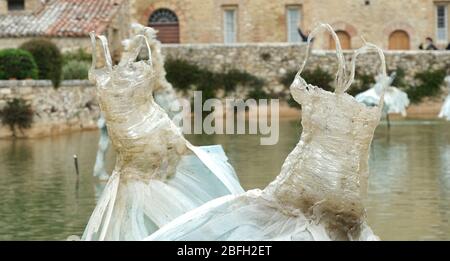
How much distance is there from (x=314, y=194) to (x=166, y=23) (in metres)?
42.9

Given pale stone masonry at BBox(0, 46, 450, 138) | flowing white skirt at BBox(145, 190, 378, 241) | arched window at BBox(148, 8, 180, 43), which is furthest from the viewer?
arched window at BBox(148, 8, 180, 43)

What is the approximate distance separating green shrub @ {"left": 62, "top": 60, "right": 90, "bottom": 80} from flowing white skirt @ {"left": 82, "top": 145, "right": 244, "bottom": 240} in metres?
24.4

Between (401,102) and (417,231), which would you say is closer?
(417,231)

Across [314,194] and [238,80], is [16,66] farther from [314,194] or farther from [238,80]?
[314,194]

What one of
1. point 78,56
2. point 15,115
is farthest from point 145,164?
point 78,56

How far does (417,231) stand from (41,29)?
29.7 meters

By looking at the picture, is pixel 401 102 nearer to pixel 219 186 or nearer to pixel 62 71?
pixel 62 71

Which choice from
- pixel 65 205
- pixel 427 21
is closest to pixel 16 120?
pixel 65 205

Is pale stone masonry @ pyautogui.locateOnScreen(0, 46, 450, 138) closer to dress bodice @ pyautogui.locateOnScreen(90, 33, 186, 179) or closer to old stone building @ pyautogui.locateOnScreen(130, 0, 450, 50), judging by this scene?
old stone building @ pyautogui.locateOnScreen(130, 0, 450, 50)

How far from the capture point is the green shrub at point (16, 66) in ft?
110

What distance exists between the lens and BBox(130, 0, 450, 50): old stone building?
51500mm

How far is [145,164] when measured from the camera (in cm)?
1239

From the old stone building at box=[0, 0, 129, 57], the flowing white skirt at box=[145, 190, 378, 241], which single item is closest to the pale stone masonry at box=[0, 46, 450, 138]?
the old stone building at box=[0, 0, 129, 57]

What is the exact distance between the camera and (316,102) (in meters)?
9.98
